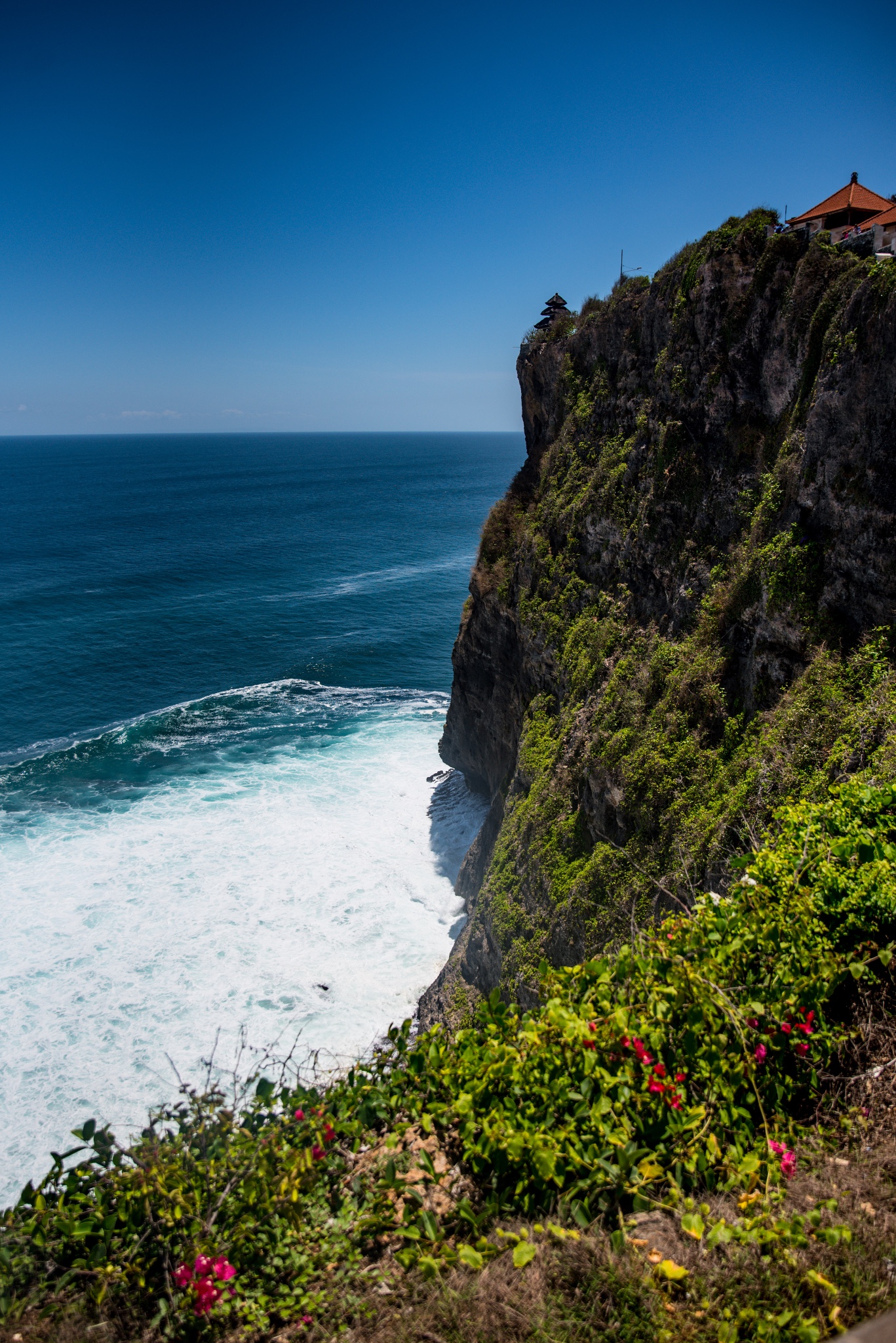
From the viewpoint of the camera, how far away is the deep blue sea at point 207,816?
61.1ft

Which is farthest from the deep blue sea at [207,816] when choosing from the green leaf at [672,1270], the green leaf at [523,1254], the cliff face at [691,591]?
the green leaf at [672,1270]

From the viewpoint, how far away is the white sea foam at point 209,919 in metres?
17.7

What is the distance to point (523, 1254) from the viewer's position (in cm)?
402

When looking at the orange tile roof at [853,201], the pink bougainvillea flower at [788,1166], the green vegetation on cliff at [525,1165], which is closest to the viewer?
the green vegetation on cliff at [525,1165]

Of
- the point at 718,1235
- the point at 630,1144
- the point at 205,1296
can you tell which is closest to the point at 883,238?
the point at 630,1144

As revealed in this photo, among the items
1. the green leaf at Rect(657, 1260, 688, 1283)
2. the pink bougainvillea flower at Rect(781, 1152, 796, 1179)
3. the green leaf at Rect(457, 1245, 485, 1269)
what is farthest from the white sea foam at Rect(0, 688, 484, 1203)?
the green leaf at Rect(657, 1260, 688, 1283)

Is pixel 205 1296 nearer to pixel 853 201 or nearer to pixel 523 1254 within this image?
pixel 523 1254

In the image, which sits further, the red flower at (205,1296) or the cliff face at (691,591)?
the cliff face at (691,591)

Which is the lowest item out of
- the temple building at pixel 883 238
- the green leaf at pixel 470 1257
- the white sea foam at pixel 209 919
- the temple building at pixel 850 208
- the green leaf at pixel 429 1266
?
the white sea foam at pixel 209 919

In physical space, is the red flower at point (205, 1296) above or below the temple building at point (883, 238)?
below

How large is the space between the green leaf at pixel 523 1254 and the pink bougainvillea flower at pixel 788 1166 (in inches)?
68.6

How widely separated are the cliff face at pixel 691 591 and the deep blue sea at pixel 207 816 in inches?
170

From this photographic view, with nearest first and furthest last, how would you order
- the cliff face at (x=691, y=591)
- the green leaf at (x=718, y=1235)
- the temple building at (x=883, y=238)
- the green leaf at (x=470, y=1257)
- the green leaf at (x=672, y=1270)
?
the green leaf at (x=672, y=1270), the green leaf at (x=718, y=1235), the green leaf at (x=470, y=1257), the cliff face at (x=691, y=591), the temple building at (x=883, y=238)

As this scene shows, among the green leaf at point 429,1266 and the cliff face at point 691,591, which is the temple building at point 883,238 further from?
the green leaf at point 429,1266
